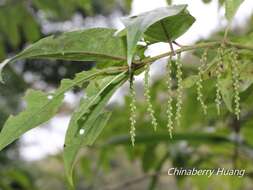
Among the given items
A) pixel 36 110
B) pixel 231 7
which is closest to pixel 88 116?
pixel 36 110

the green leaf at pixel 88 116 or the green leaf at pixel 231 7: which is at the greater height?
the green leaf at pixel 231 7

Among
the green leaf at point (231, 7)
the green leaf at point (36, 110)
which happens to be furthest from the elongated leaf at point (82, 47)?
the green leaf at point (231, 7)

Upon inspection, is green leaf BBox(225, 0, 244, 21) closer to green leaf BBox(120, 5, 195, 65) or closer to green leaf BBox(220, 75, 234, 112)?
green leaf BBox(120, 5, 195, 65)

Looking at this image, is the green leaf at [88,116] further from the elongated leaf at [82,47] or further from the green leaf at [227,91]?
the green leaf at [227,91]

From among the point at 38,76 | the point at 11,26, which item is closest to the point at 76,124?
the point at 11,26

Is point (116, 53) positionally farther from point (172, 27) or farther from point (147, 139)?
point (147, 139)

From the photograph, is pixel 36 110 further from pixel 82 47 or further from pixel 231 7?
pixel 231 7

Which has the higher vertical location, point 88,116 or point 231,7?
point 231,7
